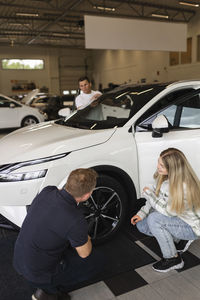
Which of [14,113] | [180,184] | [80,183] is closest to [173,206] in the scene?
[180,184]

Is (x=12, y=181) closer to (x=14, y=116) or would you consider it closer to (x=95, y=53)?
(x=14, y=116)

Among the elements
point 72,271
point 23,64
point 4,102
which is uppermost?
point 23,64

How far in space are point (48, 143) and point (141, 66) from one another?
70.1 feet

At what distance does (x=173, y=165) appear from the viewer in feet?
7.59

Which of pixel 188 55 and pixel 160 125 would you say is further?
pixel 188 55

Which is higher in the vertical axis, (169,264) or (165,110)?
(165,110)

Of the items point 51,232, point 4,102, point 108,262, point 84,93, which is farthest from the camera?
point 4,102

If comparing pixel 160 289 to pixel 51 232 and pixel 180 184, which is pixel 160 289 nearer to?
pixel 180 184

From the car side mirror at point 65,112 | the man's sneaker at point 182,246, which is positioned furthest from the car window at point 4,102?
the man's sneaker at point 182,246

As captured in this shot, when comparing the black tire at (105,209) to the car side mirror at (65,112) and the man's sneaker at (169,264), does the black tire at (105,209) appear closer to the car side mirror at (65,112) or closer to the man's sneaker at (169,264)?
the man's sneaker at (169,264)

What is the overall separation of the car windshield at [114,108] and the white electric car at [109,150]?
12mm

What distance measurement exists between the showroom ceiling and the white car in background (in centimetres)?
633

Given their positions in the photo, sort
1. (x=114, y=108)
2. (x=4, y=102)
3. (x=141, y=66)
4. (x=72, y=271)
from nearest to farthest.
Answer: (x=72, y=271) < (x=114, y=108) < (x=4, y=102) < (x=141, y=66)

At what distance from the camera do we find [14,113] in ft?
32.7
